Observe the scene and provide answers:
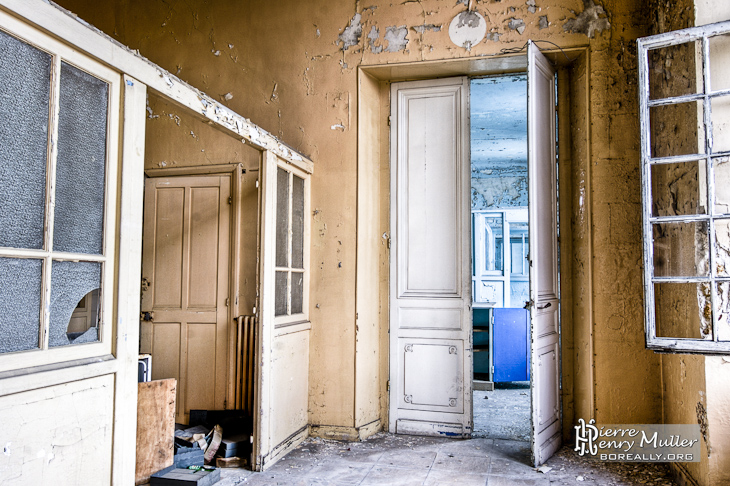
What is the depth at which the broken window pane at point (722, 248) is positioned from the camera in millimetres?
2781

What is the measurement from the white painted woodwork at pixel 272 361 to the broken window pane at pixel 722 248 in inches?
101

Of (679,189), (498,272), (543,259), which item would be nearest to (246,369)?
(543,259)

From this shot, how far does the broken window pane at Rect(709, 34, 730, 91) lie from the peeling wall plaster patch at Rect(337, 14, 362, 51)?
8.01 ft

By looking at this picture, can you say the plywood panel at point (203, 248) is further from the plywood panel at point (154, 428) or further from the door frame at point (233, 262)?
the plywood panel at point (154, 428)

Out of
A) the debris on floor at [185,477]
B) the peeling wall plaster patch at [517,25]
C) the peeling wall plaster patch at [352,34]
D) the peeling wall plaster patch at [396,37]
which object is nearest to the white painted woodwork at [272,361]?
the debris on floor at [185,477]

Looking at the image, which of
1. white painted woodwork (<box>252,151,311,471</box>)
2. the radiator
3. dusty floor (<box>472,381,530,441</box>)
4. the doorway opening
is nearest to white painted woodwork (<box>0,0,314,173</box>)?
white painted woodwork (<box>252,151,311,471</box>)

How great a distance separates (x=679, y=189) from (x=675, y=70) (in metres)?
0.73

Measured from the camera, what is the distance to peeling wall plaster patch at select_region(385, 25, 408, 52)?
415cm

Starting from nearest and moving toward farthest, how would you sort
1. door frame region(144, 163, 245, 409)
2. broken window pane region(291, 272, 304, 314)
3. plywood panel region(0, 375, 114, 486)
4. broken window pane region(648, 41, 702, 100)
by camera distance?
plywood panel region(0, 375, 114, 486)
broken window pane region(648, 41, 702, 100)
broken window pane region(291, 272, 304, 314)
door frame region(144, 163, 245, 409)

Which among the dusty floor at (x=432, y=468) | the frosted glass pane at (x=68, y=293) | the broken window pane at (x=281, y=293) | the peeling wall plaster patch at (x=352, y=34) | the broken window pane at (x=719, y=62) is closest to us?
the frosted glass pane at (x=68, y=293)

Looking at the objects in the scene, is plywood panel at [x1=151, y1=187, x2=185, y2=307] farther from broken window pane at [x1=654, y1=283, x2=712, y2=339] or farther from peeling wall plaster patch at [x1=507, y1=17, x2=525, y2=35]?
broken window pane at [x1=654, y1=283, x2=712, y2=339]

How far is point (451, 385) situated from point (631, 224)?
1.80m

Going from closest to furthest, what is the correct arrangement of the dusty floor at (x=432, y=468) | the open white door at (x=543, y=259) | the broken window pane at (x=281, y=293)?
the dusty floor at (x=432, y=468) → the open white door at (x=543, y=259) → the broken window pane at (x=281, y=293)

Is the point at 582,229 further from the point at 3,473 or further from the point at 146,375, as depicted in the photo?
the point at 3,473
